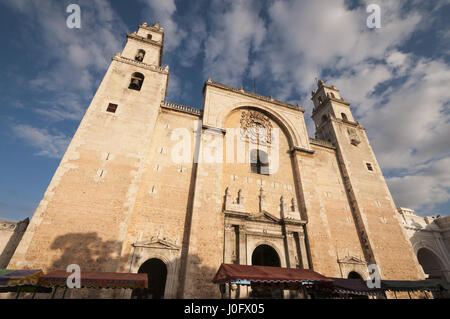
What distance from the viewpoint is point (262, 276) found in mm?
9570

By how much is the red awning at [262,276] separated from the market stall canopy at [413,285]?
550 cm

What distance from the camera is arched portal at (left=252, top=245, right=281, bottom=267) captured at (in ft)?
52.2

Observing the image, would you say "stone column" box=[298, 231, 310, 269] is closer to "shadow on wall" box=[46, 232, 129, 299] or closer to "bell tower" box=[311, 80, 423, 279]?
"bell tower" box=[311, 80, 423, 279]

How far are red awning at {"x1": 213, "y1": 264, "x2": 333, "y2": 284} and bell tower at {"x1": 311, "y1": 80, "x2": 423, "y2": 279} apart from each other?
10291mm

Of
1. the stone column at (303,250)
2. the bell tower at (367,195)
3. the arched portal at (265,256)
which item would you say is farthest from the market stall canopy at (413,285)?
the arched portal at (265,256)

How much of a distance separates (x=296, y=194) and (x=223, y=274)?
10.9 m

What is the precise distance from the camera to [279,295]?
1394 centimetres

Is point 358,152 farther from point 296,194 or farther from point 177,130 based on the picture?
point 177,130

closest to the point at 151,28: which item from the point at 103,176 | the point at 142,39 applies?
the point at 142,39

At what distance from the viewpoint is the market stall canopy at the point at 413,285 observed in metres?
12.9

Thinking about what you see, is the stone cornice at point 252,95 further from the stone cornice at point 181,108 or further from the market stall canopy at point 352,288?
the market stall canopy at point 352,288

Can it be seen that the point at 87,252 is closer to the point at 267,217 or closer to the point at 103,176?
the point at 103,176

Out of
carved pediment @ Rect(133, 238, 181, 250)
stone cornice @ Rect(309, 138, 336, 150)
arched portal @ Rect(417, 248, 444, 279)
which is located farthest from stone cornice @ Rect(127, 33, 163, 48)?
arched portal @ Rect(417, 248, 444, 279)
